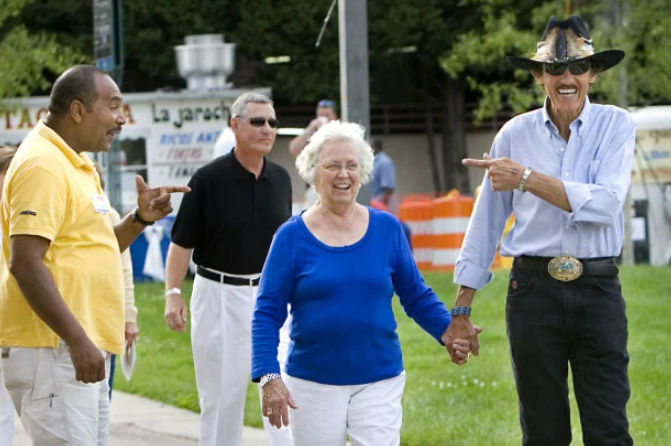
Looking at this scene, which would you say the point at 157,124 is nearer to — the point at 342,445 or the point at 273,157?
the point at 273,157

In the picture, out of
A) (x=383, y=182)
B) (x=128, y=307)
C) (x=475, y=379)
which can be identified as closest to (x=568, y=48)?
(x=128, y=307)

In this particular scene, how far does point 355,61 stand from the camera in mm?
8820

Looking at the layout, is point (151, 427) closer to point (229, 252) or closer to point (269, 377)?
point (229, 252)

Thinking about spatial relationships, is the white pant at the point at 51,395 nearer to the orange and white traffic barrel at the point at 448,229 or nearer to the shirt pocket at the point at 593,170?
the shirt pocket at the point at 593,170

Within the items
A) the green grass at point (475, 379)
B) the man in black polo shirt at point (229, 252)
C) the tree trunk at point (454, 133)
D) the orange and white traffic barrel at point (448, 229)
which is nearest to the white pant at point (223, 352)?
the man in black polo shirt at point (229, 252)

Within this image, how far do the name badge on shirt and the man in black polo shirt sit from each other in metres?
2.14

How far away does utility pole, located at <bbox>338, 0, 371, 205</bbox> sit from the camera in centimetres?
879

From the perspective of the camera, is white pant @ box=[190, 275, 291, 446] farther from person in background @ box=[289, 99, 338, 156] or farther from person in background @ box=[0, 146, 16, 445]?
person in background @ box=[289, 99, 338, 156]

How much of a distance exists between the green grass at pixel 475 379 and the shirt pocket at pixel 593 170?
253 cm

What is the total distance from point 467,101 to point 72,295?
35.6m

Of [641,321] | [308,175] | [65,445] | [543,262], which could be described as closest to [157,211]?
[308,175]

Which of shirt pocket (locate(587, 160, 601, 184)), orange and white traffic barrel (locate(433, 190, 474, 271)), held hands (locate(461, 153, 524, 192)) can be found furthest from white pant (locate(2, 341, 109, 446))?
orange and white traffic barrel (locate(433, 190, 474, 271))

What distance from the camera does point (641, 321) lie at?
40.1 feet

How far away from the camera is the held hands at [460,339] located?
5.53m
